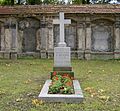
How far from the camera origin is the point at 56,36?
829 inches

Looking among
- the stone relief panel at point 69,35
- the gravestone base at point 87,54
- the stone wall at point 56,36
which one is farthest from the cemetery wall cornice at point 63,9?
the gravestone base at point 87,54

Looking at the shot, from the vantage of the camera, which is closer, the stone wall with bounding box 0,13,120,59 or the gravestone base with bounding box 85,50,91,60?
the gravestone base with bounding box 85,50,91,60

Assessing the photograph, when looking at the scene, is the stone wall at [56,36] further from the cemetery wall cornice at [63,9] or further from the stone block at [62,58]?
the stone block at [62,58]

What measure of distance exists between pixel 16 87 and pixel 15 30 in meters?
11.7

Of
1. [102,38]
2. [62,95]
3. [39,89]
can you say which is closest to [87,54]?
[102,38]

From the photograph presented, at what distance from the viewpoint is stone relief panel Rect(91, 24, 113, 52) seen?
2091 centimetres

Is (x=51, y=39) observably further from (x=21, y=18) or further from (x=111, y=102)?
(x=111, y=102)

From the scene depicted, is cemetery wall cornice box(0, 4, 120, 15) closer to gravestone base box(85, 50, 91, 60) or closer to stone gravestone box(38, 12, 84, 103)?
gravestone base box(85, 50, 91, 60)

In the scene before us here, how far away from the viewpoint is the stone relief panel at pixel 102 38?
68.6 feet

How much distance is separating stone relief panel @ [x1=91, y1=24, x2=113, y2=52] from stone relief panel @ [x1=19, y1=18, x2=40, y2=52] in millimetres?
3868

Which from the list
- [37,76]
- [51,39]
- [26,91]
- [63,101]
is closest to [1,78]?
[37,76]

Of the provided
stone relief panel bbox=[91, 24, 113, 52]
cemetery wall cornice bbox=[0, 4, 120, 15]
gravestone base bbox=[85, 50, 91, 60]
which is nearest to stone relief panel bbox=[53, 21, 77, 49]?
gravestone base bbox=[85, 50, 91, 60]

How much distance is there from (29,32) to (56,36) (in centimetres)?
186

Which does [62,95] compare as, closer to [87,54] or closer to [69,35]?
[87,54]
